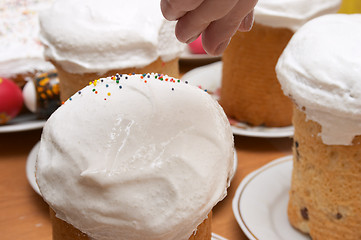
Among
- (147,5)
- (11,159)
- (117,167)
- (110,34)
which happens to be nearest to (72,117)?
(117,167)

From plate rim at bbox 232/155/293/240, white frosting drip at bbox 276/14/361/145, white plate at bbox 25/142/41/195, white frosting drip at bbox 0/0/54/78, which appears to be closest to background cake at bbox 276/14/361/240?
white frosting drip at bbox 276/14/361/145

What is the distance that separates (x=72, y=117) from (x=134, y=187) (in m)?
0.13

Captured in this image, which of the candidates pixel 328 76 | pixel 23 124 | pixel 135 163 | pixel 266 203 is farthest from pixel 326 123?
pixel 23 124

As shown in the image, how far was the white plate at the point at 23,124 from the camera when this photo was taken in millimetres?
1181

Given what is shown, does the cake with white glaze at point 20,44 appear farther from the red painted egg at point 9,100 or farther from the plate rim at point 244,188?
the plate rim at point 244,188

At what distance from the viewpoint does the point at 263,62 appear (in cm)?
123

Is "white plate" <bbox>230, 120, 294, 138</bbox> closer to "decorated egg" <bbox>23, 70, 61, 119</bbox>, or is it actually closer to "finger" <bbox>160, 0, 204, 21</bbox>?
"decorated egg" <bbox>23, 70, 61, 119</bbox>

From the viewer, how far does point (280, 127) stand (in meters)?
1.29

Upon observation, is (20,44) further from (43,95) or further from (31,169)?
(31,169)

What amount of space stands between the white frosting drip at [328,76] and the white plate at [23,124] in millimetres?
677

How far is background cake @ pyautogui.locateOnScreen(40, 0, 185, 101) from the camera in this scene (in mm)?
947

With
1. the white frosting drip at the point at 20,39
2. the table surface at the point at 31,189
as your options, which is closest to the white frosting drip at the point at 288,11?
the table surface at the point at 31,189

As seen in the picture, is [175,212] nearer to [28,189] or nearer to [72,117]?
[72,117]

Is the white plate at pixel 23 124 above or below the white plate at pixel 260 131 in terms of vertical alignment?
above
